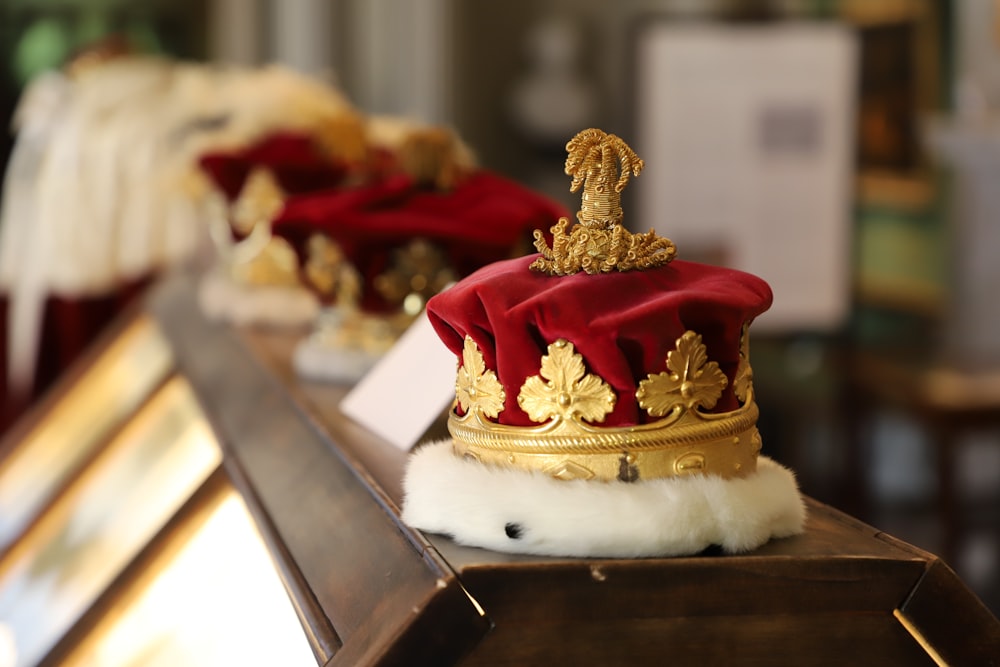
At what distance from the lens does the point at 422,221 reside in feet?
5.06

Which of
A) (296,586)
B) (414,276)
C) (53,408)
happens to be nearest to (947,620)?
(296,586)

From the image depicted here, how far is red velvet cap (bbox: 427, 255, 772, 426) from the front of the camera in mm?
855

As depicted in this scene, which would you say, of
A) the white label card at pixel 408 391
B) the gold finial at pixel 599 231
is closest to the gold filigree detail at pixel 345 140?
the white label card at pixel 408 391

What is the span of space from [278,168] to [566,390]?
54.6 inches

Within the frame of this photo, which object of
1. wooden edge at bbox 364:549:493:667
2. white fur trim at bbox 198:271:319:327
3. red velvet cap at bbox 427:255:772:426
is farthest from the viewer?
white fur trim at bbox 198:271:319:327

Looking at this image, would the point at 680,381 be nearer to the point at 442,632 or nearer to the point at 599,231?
the point at 599,231

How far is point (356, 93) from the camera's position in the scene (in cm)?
480

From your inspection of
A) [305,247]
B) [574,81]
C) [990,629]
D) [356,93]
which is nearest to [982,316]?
[574,81]

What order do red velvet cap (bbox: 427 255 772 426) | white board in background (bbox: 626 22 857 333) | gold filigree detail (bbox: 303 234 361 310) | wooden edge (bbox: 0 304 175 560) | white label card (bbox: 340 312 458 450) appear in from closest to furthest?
red velvet cap (bbox: 427 255 772 426) < white label card (bbox: 340 312 458 450) < gold filigree detail (bbox: 303 234 361 310) < wooden edge (bbox: 0 304 175 560) < white board in background (bbox: 626 22 857 333)

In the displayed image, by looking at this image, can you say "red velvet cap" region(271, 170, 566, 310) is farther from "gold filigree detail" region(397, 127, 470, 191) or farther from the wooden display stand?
the wooden display stand

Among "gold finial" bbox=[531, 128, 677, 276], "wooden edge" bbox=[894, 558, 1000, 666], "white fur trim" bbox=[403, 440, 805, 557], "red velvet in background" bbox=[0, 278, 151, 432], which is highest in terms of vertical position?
"gold finial" bbox=[531, 128, 677, 276]

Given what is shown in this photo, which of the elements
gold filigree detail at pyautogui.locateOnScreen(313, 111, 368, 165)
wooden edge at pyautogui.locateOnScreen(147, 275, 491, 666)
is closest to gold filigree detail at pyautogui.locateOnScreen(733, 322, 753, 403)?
wooden edge at pyautogui.locateOnScreen(147, 275, 491, 666)

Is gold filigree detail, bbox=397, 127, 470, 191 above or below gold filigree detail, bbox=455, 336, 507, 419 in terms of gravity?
above

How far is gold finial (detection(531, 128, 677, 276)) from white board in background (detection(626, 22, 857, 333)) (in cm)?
407
